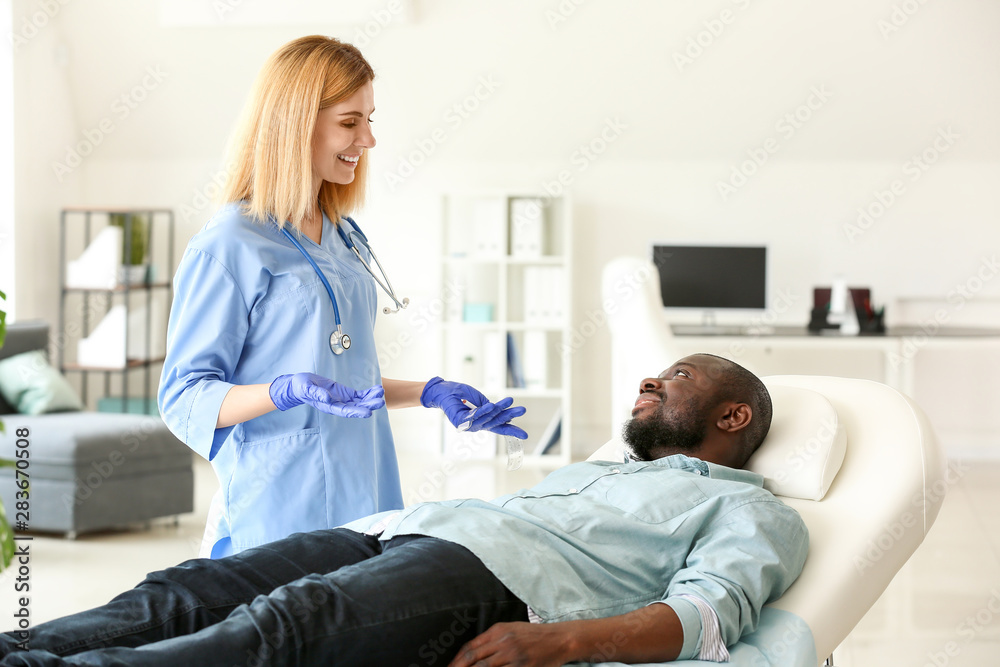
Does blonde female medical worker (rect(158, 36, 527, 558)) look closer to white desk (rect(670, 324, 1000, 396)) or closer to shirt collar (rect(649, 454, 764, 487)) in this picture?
shirt collar (rect(649, 454, 764, 487))

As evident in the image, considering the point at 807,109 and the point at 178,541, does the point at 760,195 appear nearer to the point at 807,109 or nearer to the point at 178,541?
the point at 807,109

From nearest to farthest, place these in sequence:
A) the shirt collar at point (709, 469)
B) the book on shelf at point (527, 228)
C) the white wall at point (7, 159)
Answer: the shirt collar at point (709, 469), the white wall at point (7, 159), the book on shelf at point (527, 228)

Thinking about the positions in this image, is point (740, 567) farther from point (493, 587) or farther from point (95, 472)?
point (95, 472)

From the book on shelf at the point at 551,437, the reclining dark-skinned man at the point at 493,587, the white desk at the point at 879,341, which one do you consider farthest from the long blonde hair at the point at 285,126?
the book on shelf at the point at 551,437

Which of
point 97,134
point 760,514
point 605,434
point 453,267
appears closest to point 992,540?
point 605,434

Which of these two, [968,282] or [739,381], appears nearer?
[739,381]

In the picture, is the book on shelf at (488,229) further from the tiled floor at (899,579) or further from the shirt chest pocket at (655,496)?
the shirt chest pocket at (655,496)

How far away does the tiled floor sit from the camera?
233 cm

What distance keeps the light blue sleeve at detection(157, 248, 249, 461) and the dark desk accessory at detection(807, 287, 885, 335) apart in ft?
11.3

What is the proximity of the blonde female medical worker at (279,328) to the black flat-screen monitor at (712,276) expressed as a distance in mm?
3080

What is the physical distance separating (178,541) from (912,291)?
3708 mm

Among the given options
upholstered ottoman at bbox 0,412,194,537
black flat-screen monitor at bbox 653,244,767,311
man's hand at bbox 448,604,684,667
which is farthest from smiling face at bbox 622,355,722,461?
black flat-screen monitor at bbox 653,244,767,311

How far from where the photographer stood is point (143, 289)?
4371 mm

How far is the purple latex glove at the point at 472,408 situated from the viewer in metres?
1.43
